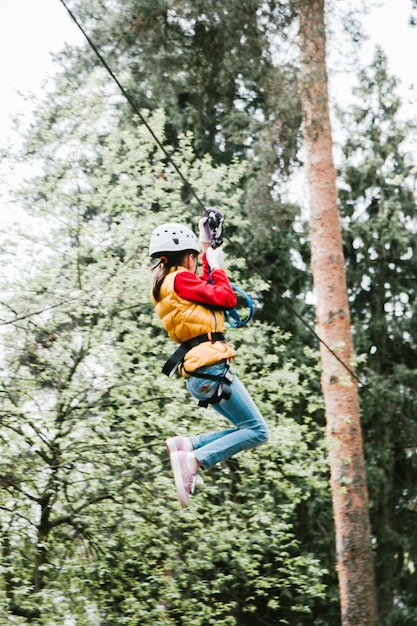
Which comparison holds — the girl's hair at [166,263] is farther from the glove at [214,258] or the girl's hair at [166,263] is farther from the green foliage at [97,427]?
the green foliage at [97,427]

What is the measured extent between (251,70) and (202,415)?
3.60 metres

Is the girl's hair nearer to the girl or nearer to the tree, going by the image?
the girl

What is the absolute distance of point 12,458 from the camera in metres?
6.91

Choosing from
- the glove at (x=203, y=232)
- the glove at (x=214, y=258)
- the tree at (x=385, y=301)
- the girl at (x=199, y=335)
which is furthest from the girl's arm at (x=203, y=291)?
the tree at (x=385, y=301)

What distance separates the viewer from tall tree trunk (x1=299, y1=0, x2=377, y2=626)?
8758mm

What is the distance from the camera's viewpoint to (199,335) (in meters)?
4.00

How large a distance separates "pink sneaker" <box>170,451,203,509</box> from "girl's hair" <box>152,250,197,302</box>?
2.50 ft

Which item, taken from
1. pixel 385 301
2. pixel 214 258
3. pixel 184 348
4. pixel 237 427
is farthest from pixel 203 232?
pixel 385 301

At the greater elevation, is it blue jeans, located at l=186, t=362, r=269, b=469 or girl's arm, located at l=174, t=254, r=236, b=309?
girl's arm, located at l=174, t=254, r=236, b=309

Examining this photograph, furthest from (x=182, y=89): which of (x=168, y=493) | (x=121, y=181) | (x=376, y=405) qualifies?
(x=168, y=493)

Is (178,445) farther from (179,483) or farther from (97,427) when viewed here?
(97,427)

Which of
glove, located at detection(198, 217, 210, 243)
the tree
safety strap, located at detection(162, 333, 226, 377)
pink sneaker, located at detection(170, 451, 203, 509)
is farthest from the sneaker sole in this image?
the tree

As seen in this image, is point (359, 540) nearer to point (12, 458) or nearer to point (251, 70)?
point (12, 458)

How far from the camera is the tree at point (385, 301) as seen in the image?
12102mm
